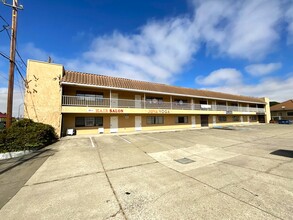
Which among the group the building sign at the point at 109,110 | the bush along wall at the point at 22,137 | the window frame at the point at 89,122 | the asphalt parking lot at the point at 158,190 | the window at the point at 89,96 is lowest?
the asphalt parking lot at the point at 158,190

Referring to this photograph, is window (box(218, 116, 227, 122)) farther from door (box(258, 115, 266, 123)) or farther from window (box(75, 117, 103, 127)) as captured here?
window (box(75, 117, 103, 127))

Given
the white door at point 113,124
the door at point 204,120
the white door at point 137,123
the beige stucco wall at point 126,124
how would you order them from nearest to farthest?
the beige stucco wall at point 126,124
the white door at point 113,124
the white door at point 137,123
the door at point 204,120

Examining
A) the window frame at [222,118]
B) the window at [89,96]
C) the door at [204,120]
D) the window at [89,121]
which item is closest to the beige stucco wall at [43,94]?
the window at [89,96]

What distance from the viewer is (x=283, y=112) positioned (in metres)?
41.2

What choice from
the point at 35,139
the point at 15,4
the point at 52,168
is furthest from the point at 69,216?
the point at 15,4

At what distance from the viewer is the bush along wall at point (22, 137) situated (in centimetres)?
844

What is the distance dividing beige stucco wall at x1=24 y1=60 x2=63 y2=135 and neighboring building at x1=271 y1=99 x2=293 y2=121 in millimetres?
52877

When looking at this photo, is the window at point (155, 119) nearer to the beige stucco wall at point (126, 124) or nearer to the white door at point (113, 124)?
the beige stucco wall at point (126, 124)

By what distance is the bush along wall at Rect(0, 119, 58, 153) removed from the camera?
8438 mm

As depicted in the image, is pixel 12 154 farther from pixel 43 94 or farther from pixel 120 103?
pixel 120 103

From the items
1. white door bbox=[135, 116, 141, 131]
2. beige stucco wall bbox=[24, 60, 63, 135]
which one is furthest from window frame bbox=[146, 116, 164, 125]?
beige stucco wall bbox=[24, 60, 63, 135]

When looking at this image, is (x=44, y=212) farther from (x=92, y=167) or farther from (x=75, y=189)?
(x=92, y=167)

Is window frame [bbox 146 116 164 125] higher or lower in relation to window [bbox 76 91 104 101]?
lower

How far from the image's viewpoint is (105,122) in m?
17.0
